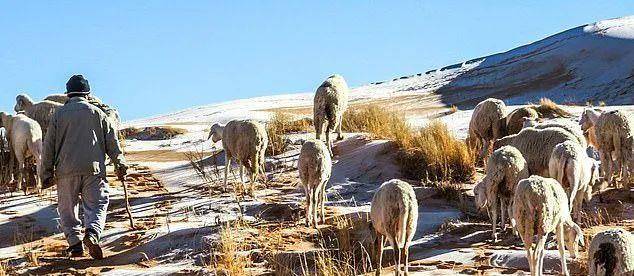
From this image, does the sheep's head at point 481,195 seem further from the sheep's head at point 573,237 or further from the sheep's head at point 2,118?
the sheep's head at point 2,118

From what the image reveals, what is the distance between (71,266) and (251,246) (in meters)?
1.84

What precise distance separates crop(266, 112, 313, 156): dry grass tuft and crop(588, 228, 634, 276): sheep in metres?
8.91

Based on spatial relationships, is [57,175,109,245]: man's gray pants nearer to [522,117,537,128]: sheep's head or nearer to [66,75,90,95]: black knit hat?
[66,75,90,95]: black knit hat

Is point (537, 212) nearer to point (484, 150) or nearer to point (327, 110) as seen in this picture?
point (484, 150)

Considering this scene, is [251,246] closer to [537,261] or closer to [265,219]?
[265,219]

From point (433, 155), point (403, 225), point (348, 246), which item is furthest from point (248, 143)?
point (403, 225)

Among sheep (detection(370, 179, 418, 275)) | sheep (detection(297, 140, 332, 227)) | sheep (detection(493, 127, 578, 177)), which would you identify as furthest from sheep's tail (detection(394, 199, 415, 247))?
sheep (detection(493, 127, 578, 177))

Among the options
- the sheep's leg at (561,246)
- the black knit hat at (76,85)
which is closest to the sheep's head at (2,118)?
the black knit hat at (76,85)

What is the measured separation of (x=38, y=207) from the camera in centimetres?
1146

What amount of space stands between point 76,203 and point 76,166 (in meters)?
0.42

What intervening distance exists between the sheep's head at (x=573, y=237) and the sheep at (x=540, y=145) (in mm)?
2254

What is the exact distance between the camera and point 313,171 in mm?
9305

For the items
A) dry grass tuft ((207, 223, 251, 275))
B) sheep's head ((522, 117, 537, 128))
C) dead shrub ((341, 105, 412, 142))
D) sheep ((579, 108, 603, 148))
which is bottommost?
dry grass tuft ((207, 223, 251, 275))

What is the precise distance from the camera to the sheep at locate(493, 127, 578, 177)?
9523 mm
